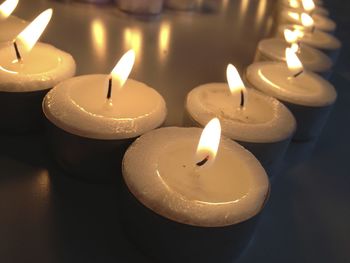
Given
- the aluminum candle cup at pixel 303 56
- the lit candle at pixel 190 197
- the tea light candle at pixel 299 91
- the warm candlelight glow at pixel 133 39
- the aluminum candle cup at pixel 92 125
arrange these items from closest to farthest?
the lit candle at pixel 190 197
the aluminum candle cup at pixel 92 125
the tea light candle at pixel 299 91
the aluminum candle cup at pixel 303 56
the warm candlelight glow at pixel 133 39

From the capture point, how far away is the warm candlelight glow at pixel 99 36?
1024 millimetres

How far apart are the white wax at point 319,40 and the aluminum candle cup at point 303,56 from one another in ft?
0.20

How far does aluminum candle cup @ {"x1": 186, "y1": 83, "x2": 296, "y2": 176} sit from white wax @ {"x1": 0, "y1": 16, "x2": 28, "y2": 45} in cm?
42

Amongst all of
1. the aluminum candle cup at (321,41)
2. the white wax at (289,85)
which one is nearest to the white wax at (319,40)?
the aluminum candle cup at (321,41)

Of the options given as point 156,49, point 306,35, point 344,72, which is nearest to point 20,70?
point 156,49

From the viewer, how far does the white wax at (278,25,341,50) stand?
3.60ft

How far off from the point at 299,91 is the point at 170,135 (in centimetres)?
35

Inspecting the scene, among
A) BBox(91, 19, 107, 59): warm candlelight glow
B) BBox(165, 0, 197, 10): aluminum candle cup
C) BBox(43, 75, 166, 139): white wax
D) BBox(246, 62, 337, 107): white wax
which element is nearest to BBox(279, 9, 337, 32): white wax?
BBox(165, 0, 197, 10): aluminum candle cup

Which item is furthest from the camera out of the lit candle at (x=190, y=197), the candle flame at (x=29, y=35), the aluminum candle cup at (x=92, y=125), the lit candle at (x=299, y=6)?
the lit candle at (x=299, y=6)

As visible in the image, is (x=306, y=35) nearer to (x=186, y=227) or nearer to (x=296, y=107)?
(x=296, y=107)

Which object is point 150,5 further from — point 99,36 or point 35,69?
point 35,69

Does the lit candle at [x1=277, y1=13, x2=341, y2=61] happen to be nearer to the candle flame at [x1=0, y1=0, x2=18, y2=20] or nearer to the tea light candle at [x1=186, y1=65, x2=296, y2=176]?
the tea light candle at [x1=186, y1=65, x2=296, y2=176]

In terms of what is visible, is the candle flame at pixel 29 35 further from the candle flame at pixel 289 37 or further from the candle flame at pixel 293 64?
the candle flame at pixel 289 37

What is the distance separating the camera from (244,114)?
69 cm
